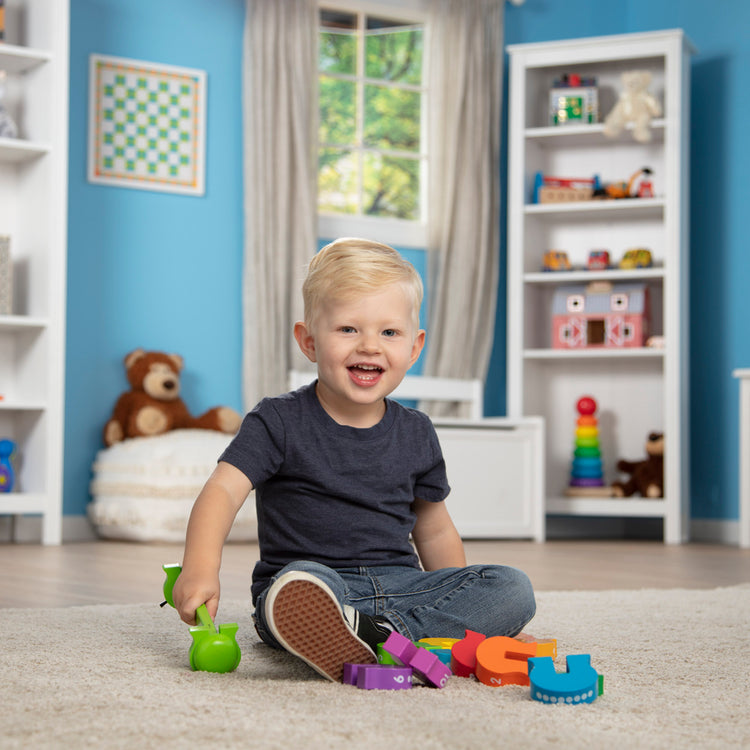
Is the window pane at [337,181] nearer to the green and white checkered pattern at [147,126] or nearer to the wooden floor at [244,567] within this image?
the green and white checkered pattern at [147,126]

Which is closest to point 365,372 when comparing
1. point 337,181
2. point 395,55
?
point 337,181

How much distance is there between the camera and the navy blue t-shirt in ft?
3.95

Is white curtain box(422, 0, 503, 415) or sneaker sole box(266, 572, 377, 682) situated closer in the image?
sneaker sole box(266, 572, 377, 682)

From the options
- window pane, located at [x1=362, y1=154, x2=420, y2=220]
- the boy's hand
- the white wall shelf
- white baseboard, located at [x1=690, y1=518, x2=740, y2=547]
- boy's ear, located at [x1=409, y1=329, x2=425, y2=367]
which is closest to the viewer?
the boy's hand

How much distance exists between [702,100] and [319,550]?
3122mm

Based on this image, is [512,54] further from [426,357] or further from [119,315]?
[119,315]

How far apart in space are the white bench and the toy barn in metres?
0.43

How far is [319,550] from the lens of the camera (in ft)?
3.96

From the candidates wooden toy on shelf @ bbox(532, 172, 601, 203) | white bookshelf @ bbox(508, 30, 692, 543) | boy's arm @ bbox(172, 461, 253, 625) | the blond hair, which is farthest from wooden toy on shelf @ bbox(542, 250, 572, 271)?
boy's arm @ bbox(172, 461, 253, 625)

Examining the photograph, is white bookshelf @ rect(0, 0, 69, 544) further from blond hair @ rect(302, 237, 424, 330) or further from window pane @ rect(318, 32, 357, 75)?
blond hair @ rect(302, 237, 424, 330)

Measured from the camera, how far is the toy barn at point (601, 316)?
3.63 m

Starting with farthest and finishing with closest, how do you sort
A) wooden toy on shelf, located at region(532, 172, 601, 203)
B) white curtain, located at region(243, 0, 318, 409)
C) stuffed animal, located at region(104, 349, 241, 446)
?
wooden toy on shelf, located at region(532, 172, 601, 203)
white curtain, located at region(243, 0, 318, 409)
stuffed animal, located at region(104, 349, 241, 446)

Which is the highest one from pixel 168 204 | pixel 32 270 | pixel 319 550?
pixel 168 204

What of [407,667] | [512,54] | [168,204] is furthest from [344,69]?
[407,667]
